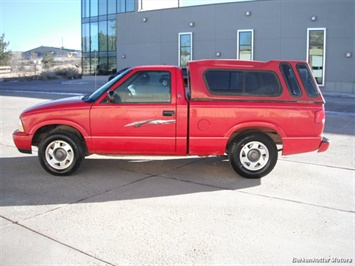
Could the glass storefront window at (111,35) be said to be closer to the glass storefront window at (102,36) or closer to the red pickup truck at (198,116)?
the glass storefront window at (102,36)

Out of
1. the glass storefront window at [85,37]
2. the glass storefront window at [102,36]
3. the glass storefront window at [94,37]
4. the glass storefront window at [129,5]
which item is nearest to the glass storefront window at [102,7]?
the glass storefront window at [102,36]

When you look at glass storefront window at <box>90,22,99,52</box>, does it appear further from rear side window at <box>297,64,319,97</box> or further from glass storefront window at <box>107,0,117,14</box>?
rear side window at <box>297,64,319,97</box>

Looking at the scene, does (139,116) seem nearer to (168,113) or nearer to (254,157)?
(168,113)

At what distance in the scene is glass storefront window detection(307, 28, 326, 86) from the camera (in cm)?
2802

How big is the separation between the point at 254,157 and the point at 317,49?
24.2 meters

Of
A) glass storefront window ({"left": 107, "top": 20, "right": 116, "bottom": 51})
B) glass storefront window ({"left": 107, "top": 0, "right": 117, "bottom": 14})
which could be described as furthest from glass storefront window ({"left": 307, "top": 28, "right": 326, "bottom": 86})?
glass storefront window ({"left": 107, "top": 0, "right": 117, "bottom": 14})

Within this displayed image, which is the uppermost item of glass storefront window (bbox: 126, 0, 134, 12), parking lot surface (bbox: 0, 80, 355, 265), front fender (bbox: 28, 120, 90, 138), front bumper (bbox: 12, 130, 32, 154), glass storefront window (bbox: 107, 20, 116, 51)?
glass storefront window (bbox: 126, 0, 134, 12)

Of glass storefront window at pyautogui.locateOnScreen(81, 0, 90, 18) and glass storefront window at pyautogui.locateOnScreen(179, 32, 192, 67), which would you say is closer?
glass storefront window at pyautogui.locateOnScreen(179, 32, 192, 67)

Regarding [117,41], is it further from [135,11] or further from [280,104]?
[280,104]

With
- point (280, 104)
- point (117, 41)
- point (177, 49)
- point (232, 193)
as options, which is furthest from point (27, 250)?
point (117, 41)

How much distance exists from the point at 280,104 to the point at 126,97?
2502 millimetres

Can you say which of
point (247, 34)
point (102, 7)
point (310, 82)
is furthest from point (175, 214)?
point (102, 7)

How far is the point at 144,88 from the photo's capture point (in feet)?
21.4

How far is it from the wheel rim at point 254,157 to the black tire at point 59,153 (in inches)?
106
